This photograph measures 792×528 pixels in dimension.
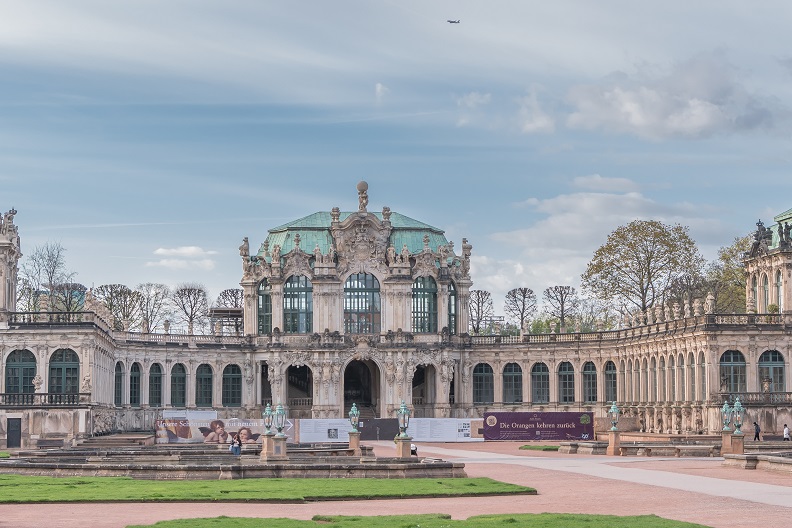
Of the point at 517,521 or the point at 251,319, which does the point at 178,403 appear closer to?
the point at 251,319

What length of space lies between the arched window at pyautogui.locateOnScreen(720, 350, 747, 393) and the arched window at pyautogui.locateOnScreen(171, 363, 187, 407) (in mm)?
44121

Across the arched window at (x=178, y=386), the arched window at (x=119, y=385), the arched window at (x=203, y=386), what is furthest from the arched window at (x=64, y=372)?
the arched window at (x=203, y=386)

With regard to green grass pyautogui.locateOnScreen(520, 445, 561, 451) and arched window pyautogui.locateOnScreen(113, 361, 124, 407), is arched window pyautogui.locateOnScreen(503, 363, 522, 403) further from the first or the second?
green grass pyautogui.locateOnScreen(520, 445, 561, 451)

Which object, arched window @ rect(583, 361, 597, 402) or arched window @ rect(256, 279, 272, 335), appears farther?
arched window @ rect(256, 279, 272, 335)

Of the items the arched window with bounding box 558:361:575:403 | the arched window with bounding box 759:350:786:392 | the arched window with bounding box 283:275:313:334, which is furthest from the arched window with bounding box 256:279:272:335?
the arched window with bounding box 759:350:786:392

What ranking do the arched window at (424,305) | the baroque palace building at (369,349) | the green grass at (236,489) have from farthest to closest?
1. the arched window at (424,305)
2. the baroque palace building at (369,349)
3. the green grass at (236,489)

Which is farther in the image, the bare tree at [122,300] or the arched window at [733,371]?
the bare tree at [122,300]

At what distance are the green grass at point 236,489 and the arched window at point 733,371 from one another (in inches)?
1857

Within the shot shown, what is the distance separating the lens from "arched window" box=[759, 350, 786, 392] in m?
98.8

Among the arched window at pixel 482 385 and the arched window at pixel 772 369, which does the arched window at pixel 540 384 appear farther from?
the arched window at pixel 772 369

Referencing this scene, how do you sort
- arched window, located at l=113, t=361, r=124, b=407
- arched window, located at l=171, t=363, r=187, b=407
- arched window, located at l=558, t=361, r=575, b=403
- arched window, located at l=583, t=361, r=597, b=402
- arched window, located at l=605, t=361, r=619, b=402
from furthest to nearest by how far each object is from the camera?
1. arched window, located at l=558, t=361, r=575, b=403
2. arched window, located at l=583, t=361, r=597, b=402
3. arched window, located at l=171, t=363, r=187, b=407
4. arched window, located at l=605, t=361, r=619, b=402
5. arched window, located at l=113, t=361, r=124, b=407

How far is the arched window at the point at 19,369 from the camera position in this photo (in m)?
96.9

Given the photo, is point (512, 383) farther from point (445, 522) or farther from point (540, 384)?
point (445, 522)

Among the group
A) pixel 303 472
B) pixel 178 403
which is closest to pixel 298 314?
pixel 178 403
